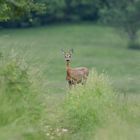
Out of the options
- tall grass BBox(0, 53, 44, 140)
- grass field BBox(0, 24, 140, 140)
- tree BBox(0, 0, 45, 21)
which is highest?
tree BBox(0, 0, 45, 21)

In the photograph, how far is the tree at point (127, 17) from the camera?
2509 inches

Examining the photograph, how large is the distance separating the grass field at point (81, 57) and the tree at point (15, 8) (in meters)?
0.80

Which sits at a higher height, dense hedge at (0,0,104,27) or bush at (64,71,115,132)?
dense hedge at (0,0,104,27)

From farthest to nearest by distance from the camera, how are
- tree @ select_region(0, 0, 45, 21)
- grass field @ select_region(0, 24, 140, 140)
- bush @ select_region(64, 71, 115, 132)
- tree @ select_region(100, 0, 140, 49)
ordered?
tree @ select_region(100, 0, 140, 49), tree @ select_region(0, 0, 45, 21), grass field @ select_region(0, 24, 140, 140), bush @ select_region(64, 71, 115, 132)

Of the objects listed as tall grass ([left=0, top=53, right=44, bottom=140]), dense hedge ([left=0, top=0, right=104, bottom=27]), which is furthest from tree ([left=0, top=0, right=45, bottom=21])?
dense hedge ([left=0, top=0, right=104, bottom=27])

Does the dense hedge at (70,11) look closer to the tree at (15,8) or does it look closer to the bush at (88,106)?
the tree at (15,8)

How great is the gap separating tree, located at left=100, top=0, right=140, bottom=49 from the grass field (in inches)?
46.9

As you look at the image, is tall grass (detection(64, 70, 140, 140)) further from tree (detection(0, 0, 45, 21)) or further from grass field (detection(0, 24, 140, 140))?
tree (detection(0, 0, 45, 21))

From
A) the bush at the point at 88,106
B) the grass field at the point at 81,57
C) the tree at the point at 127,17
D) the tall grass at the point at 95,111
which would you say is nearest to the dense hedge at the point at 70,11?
the grass field at the point at 81,57

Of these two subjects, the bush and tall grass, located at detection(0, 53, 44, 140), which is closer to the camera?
tall grass, located at detection(0, 53, 44, 140)

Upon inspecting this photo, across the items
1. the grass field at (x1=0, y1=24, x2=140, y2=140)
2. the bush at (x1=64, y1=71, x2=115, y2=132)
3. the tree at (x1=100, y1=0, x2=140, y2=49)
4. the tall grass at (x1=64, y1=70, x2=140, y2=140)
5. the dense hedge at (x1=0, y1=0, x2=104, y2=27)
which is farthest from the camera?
the dense hedge at (x1=0, y1=0, x2=104, y2=27)

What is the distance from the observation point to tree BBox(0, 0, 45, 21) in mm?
13758

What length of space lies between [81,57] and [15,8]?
1514 inches

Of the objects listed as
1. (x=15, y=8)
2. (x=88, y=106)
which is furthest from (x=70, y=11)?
(x=88, y=106)
